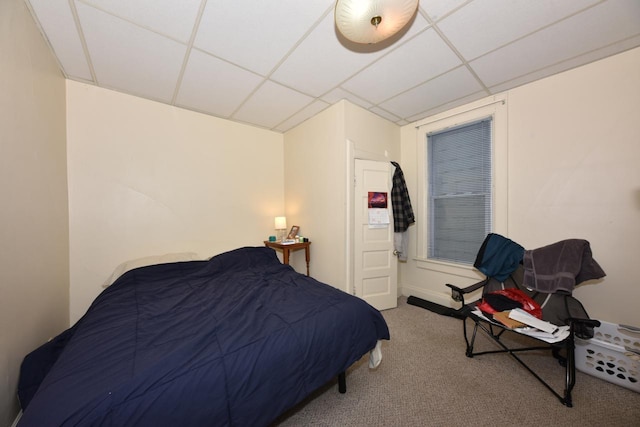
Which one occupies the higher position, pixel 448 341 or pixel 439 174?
pixel 439 174

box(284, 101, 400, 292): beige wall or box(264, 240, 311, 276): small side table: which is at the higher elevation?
box(284, 101, 400, 292): beige wall

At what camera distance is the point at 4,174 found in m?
1.28

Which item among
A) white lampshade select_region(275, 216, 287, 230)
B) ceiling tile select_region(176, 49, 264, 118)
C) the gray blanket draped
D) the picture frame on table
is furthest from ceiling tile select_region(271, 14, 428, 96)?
the gray blanket draped

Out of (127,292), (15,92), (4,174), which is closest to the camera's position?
(4,174)

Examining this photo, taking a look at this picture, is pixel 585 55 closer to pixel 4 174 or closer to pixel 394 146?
pixel 394 146

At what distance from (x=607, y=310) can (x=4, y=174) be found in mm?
4615

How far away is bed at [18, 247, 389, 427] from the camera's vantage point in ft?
2.79

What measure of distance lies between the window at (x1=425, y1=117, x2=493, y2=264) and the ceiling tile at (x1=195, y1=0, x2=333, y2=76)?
7.73ft

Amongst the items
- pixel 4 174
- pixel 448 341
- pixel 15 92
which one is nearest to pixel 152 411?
pixel 4 174

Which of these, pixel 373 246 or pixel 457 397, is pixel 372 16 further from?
pixel 457 397

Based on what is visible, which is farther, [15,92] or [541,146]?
[541,146]

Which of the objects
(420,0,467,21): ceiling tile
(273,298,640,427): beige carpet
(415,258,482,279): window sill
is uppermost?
(420,0,467,21): ceiling tile

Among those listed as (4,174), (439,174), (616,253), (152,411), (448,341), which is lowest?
(448,341)

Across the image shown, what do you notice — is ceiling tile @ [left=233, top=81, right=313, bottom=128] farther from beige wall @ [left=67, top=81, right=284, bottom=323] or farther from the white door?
the white door
